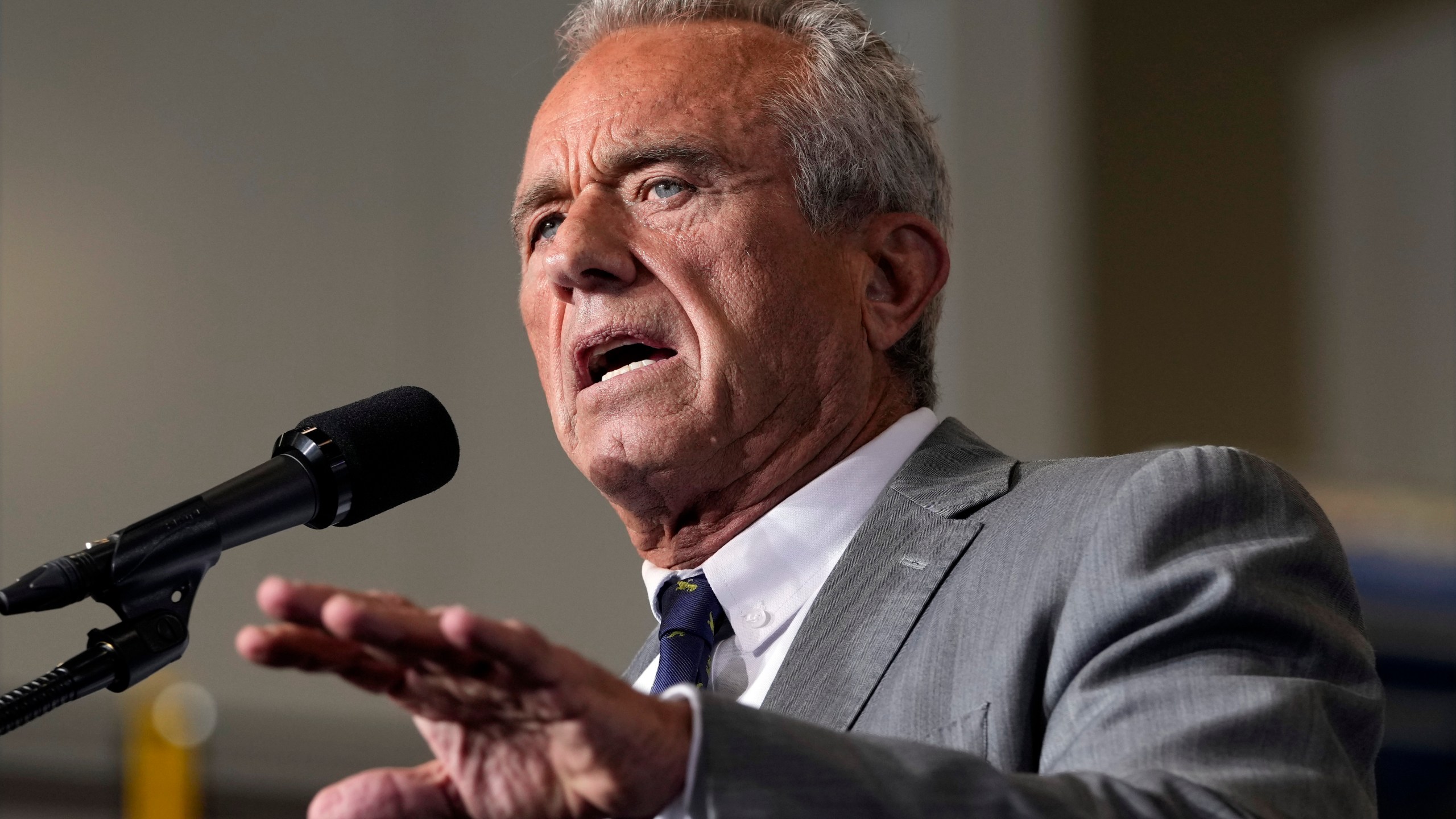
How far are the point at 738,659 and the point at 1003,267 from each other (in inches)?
147

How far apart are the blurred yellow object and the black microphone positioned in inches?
86.3

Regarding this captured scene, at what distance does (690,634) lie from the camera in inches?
68.0

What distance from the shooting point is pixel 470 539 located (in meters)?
4.10

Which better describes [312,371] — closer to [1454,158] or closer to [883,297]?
[883,297]

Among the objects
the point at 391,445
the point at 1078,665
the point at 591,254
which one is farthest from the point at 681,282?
the point at 1078,665

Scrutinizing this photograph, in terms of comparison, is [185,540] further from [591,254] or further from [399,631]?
[591,254]

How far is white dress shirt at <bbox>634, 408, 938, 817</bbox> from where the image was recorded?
171 cm

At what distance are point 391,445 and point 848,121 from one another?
83 centimetres

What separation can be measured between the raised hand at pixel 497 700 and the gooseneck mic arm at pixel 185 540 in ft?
1.09

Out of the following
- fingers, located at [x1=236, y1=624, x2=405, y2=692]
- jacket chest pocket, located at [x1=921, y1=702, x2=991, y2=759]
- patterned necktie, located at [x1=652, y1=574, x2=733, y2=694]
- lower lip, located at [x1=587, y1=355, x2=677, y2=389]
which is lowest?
jacket chest pocket, located at [x1=921, y1=702, x2=991, y2=759]

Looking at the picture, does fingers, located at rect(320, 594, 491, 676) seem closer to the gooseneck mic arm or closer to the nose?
the gooseneck mic arm

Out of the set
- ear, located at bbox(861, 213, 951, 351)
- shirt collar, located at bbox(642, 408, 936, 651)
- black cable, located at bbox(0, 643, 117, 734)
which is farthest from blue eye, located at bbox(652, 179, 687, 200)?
black cable, located at bbox(0, 643, 117, 734)

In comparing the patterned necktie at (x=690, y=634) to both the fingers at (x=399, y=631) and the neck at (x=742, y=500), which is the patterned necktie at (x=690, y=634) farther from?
the fingers at (x=399, y=631)

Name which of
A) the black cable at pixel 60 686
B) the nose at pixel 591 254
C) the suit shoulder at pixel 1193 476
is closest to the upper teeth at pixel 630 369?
the nose at pixel 591 254
